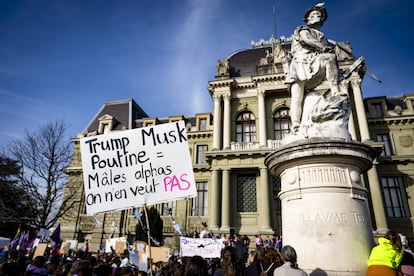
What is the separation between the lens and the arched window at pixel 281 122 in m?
23.6

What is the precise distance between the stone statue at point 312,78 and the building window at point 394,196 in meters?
19.9

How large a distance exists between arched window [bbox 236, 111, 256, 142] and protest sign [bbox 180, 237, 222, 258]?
51.7ft

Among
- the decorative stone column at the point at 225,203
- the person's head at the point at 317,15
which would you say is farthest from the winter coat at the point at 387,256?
the decorative stone column at the point at 225,203

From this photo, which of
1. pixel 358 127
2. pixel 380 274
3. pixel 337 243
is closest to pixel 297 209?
pixel 337 243

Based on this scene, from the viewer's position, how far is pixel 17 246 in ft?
42.2

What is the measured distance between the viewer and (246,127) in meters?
24.8

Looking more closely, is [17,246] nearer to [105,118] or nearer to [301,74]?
[301,74]

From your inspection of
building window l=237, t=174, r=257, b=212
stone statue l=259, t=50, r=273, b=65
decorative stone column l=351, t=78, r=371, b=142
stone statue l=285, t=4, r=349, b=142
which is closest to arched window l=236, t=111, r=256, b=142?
building window l=237, t=174, r=257, b=212

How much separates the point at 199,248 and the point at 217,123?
16151mm

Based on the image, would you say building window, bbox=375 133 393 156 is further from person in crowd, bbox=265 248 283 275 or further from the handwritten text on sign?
the handwritten text on sign

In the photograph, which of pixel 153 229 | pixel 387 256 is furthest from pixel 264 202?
pixel 387 256

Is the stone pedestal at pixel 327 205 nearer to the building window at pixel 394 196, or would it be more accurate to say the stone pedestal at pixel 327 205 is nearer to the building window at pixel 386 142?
the building window at pixel 394 196

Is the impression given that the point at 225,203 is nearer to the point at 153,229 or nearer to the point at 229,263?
the point at 153,229

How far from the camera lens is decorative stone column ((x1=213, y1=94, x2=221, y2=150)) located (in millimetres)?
23672
